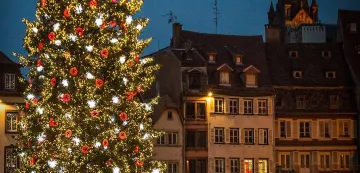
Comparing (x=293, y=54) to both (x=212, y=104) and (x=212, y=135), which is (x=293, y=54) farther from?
(x=212, y=135)

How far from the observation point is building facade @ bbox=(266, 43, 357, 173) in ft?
223

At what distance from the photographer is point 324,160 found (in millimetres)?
68188

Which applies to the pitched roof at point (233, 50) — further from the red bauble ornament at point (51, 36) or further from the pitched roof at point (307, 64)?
the red bauble ornament at point (51, 36)

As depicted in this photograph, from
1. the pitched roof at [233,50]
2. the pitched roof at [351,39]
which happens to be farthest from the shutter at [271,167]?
the pitched roof at [351,39]

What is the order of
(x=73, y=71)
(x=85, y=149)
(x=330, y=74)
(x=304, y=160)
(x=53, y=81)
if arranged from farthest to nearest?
(x=330, y=74)
(x=304, y=160)
(x=53, y=81)
(x=73, y=71)
(x=85, y=149)

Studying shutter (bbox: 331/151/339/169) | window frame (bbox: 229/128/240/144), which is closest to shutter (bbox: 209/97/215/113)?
window frame (bbox: 229/128/240/144)

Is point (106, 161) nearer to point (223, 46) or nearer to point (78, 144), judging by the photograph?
point (78, 144)

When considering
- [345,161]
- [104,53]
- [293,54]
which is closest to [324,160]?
[345,161]

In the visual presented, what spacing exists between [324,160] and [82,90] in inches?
1503

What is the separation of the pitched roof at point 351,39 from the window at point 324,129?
434 centimetres

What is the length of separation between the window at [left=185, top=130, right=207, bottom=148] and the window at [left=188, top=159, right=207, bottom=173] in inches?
45.3

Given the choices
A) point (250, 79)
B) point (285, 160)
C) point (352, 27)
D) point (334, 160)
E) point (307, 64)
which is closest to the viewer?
point (250, 79)

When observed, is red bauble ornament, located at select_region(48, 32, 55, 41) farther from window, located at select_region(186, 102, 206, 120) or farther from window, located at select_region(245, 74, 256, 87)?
window, located at select_region(245, 74, 256, 87)

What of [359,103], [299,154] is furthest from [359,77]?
[299,154]
